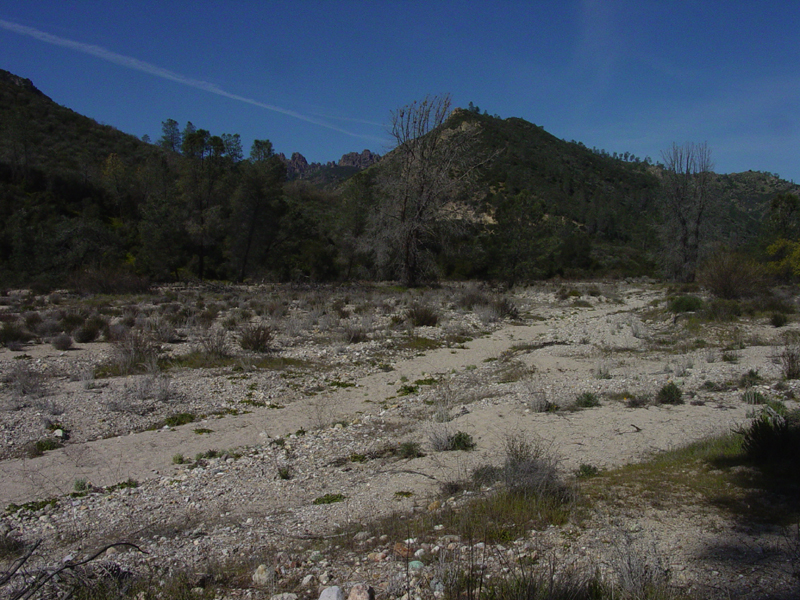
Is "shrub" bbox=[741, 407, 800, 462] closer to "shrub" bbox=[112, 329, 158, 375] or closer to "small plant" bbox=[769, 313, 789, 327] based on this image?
"shrub" bbox=[112, 329, 158, 375]

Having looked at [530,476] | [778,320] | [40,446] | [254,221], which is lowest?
[40,446]

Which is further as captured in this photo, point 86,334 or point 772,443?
point 86,334

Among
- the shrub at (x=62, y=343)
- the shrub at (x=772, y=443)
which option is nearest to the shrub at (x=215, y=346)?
the shrub at (x=62, y=343)

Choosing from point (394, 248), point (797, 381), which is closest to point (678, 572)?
point (797, 381)

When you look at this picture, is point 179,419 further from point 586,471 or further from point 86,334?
point 86,334

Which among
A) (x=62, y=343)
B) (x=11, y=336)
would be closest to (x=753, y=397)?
(x=62, y=343)

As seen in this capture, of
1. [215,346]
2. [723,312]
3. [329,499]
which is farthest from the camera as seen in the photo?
[723,312]

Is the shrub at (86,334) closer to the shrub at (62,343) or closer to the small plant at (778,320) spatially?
the shrub at (62,343)

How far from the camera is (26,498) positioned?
201 inches

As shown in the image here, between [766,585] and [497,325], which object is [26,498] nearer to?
[766,585]

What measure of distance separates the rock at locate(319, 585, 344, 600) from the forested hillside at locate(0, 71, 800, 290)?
24715mm

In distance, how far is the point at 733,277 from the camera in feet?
64.3

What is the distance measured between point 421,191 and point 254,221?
1211cm

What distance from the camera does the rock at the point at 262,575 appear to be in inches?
127
